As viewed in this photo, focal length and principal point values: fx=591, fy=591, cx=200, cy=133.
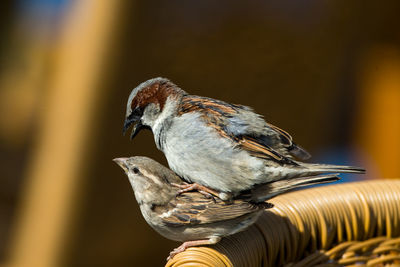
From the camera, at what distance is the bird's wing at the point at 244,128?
1450 mm

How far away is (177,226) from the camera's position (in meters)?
1.53

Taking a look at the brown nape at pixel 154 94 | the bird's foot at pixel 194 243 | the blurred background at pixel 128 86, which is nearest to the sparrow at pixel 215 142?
the brown nape at pixel 154 94

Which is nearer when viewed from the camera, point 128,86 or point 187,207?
point 187,207

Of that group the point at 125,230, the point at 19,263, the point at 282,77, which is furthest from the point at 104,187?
the point at 282,77

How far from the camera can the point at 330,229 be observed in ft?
5.81

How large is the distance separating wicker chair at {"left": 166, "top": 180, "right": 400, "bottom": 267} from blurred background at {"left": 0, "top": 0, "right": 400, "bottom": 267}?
130cm

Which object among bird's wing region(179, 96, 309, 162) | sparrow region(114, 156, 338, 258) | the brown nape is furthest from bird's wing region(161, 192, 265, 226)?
the brown nape

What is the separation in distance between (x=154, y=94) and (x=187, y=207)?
0.30 meters

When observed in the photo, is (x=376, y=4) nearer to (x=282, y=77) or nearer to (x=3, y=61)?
(x=282, y=77)

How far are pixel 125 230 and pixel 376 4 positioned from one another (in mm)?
2343

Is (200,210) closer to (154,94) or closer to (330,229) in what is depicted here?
(154,94)

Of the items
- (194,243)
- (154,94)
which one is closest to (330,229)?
(194,243)

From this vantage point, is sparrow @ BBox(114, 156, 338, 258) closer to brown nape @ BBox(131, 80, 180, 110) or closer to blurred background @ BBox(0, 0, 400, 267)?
brown nape @ BBox(131, 80, 180, 110)

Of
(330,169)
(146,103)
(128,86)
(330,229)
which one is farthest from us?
(128,86)
